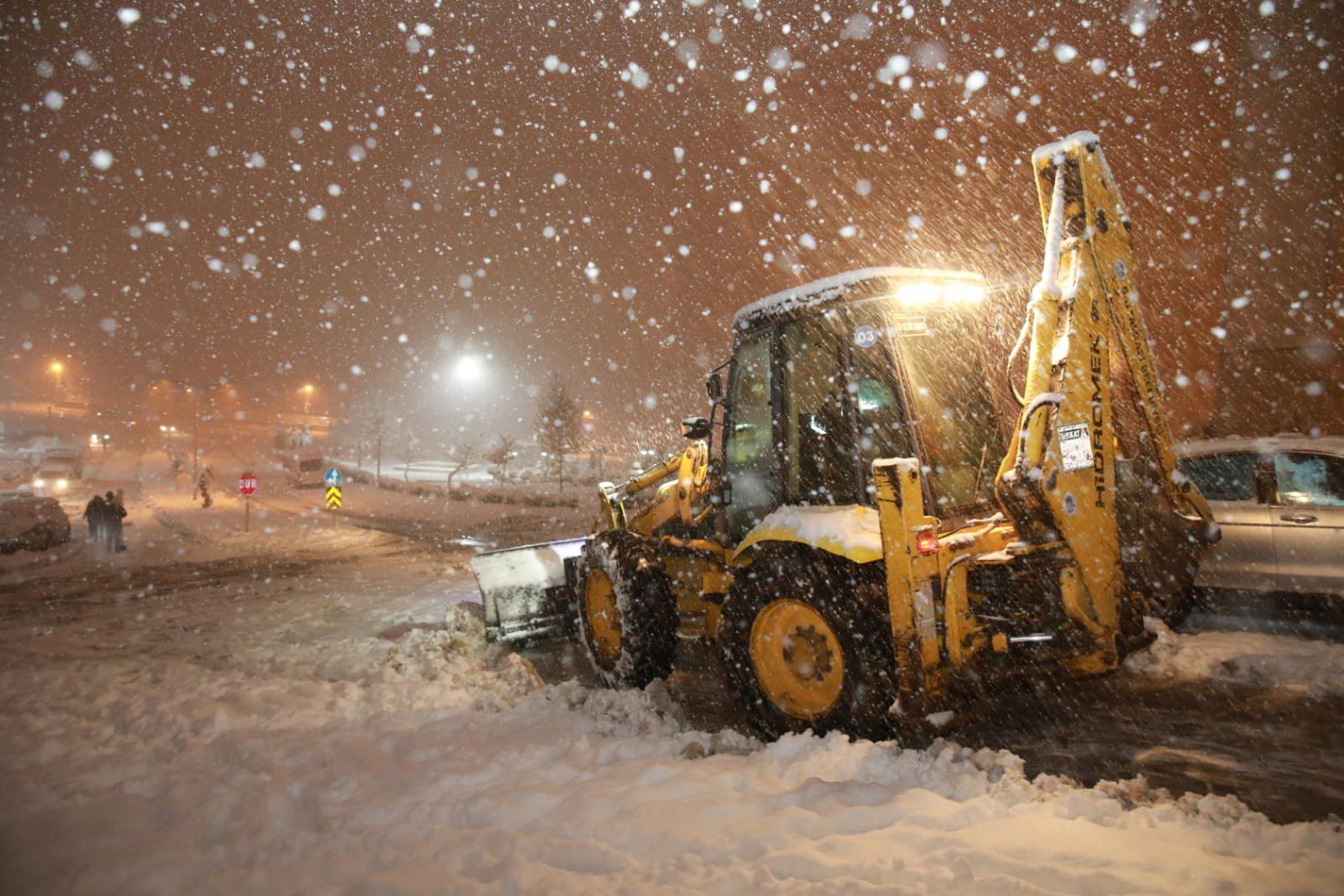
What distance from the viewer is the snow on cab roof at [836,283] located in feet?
14.8

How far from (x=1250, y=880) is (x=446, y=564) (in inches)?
522

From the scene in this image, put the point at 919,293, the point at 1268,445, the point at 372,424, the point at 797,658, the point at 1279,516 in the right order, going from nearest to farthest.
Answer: the point at 797,658 → the point at 919,293 → the point at 1279,516 → the point at 1268,445 → the point at 372,424

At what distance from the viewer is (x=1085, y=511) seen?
3.92 m

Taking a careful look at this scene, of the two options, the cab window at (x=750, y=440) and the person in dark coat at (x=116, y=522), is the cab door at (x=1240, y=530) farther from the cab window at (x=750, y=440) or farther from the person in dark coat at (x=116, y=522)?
the person in dark coat at (x=116, y=522)

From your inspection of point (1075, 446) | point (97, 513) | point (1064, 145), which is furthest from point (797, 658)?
point (97, 513)

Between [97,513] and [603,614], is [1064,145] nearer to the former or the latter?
[603,614]

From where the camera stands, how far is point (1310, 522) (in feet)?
19.5

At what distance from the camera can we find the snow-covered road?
2.87 metres

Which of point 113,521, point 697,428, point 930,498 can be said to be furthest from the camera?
point 113,521

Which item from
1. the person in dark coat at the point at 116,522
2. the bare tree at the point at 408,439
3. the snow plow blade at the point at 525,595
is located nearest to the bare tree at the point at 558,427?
the person in dark coat at the point at 116,522

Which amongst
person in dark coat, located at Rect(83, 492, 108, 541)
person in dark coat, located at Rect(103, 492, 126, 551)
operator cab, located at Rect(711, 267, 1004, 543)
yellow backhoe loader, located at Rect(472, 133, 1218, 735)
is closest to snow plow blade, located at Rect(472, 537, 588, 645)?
yellow backhoe loader, located at Rect(472, 133, 1218, 735)

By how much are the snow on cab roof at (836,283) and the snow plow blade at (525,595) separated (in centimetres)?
393

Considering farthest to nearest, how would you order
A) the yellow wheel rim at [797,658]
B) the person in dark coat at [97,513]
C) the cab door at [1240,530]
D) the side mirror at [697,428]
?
the person in dark coat at [97,513] < the cab door at [1240,530] < the side mirror at [697,428] < the yellow wheel rim at [797,658]

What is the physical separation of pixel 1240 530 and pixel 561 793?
6054 mm
